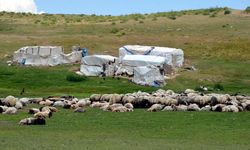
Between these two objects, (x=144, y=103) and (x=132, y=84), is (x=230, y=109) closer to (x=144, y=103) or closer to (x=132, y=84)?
(x=144, y=103)

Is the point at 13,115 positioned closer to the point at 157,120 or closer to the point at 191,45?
the point at 157,120

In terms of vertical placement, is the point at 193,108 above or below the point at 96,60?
below

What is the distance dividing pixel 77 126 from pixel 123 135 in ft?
9.14

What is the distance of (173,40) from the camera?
207 ft

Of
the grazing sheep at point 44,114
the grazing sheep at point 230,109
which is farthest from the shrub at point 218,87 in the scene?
the grazing sheep at point 44,114

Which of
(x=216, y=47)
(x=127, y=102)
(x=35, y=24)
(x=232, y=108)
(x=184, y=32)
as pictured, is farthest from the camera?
(x=35, y=24)

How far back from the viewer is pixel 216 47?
197 feet

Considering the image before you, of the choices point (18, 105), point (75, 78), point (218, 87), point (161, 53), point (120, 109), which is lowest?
point (120, 109)

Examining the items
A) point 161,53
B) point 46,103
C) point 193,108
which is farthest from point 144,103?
point 161,53

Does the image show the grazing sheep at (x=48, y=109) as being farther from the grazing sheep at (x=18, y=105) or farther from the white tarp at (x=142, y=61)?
the white tarp at (x=142, y=61)

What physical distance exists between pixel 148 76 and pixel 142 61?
2.62 metres

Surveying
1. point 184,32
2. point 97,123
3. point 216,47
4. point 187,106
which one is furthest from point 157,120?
point 184,32

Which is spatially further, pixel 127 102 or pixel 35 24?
pixel 35 24

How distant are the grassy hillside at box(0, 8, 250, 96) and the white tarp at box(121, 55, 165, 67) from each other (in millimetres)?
1669
